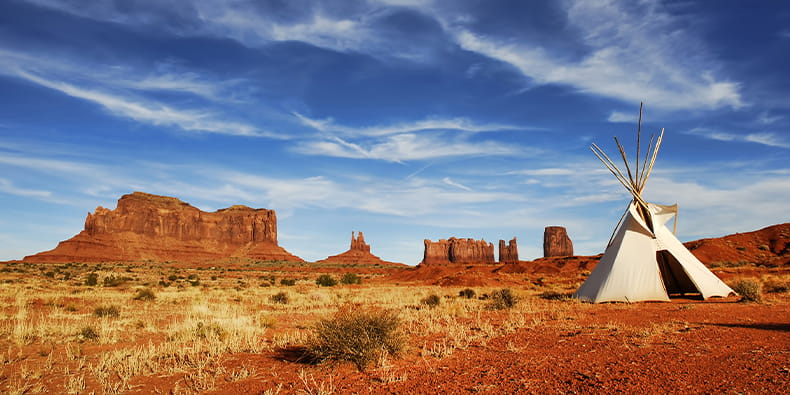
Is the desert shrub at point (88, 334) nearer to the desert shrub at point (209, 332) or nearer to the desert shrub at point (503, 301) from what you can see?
the desert shrub at point (209, 332)

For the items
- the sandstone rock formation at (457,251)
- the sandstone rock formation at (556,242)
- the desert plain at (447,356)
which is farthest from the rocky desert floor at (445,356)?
the sandstone rock formation at (457,251)

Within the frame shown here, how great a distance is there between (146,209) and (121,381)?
477ft

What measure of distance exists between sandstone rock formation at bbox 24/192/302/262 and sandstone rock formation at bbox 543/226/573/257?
7758 cm

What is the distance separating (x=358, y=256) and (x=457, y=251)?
35213 millimetres

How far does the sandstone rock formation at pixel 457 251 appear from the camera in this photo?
154 metres

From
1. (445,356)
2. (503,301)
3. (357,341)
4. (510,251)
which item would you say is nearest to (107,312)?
(357,341)

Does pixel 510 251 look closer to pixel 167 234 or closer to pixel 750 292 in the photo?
pixel 167 234

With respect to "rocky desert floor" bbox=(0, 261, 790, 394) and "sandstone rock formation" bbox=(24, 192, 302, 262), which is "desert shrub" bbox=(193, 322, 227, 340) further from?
"sandstone rock formation" bbox=(24, 192, 302, 262)

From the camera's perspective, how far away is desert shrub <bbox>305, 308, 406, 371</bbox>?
708cm

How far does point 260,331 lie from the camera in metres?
10.7

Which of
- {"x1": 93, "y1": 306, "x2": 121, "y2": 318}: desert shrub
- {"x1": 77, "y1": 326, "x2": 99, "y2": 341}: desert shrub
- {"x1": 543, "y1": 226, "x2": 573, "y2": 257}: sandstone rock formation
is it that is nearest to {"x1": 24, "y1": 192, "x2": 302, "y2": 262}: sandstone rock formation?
{"x1": 543, "y1": 226, "x2": 573, "y2": 257}: sandstone rock formation

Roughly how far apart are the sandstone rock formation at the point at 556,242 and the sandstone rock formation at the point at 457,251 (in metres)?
31.2

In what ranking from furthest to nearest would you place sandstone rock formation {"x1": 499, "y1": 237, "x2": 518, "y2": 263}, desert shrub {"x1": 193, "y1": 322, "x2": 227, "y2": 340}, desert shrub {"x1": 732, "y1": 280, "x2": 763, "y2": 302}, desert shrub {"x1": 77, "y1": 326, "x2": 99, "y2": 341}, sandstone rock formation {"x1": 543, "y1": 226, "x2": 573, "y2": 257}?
sandstone rock formation {"x1": 499, "y1": 237, "x2": 518, "y2": 263} → sandstone rock formation {"x1": 543, "y1": 226, "x2": 573, "y2": 257} → desert shrub {"x1": 732, "y1": 280, "x2": 763, "y2": 302} → desert shrub {"x1": 77, "y1": 326, "x2": 99, "y2": 341} → desert shrub {"x1": 193, "y1": 322, "x2": 227, "y2": 340}

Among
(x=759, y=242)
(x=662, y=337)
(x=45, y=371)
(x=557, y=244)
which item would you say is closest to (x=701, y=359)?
(x=662, y=337)
